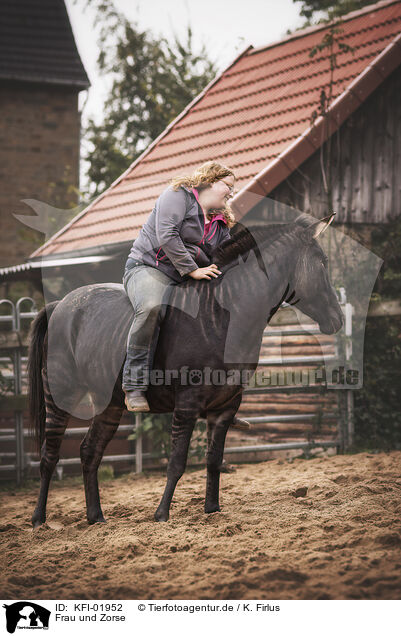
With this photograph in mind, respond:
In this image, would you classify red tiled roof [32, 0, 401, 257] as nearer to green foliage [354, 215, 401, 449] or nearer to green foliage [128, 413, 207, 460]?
green foliage [354, 215, 401, 449]

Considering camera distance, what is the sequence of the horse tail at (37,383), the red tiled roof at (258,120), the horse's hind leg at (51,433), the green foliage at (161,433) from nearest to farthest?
1. the horse's hind leg at (51,433)
2. the horse tail at (37,383)
3. the green foliage at (161,433)
4. the red tiled roof at (258,120)

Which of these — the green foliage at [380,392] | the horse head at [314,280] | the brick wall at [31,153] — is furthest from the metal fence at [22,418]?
the brick wall at [31,153]

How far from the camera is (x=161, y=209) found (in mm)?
4605

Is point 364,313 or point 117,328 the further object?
point 364,313

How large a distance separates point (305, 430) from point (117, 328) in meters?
3.92

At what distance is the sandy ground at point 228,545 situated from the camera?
3363 mm

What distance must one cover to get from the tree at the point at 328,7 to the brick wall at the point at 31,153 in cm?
708

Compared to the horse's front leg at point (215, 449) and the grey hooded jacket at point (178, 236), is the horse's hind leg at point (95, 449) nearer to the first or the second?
the horse's front leg at point (215, 449)

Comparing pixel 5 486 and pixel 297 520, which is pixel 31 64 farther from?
pixel 297 520

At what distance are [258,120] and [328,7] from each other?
4.20 metres

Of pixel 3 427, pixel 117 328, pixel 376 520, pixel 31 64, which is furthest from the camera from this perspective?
pixel 31 64

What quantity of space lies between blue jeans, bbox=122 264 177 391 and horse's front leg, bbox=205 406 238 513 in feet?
1.87

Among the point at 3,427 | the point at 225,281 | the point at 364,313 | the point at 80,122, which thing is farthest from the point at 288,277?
the point at 80,122

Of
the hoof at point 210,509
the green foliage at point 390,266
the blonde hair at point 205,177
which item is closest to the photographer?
the blonde hair at point 205,177
